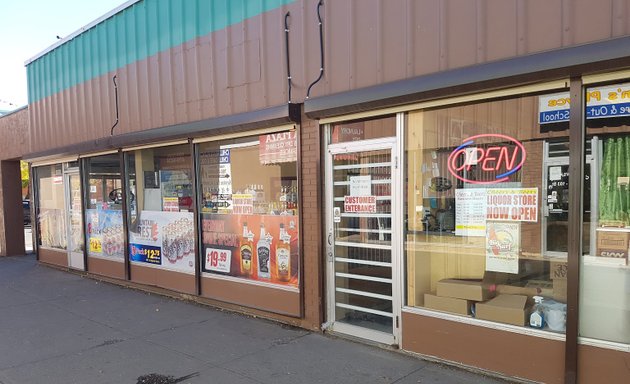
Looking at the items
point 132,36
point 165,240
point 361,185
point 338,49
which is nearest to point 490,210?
point 361,185

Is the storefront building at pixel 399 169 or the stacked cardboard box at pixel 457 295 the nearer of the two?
the storefront building at pixel 399 169

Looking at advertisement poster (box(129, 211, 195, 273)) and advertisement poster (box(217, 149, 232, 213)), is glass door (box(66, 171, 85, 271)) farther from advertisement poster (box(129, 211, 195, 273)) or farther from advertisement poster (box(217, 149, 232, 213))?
advertisement poster (box(217, 149, 232, 213))

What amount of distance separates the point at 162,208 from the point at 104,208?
220 centimetres

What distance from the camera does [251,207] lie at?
6.73 m

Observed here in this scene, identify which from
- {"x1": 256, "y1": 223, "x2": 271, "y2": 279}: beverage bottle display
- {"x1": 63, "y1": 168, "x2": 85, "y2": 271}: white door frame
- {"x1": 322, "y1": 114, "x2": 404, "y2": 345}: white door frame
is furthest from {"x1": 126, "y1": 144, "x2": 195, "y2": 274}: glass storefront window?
{"x1": 322, "y1": 114, "x2": 404, "y2": 345}: white door frame

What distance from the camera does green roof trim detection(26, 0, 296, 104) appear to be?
6660mm

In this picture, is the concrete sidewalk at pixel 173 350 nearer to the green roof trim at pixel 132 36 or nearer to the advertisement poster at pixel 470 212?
the advertisement poster at pixel 470 212

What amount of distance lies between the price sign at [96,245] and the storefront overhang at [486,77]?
650 cm

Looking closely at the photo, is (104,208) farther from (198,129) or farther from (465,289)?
(465,289)

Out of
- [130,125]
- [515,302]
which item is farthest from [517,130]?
[130,125]

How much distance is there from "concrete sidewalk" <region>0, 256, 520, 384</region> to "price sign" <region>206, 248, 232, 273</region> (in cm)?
63

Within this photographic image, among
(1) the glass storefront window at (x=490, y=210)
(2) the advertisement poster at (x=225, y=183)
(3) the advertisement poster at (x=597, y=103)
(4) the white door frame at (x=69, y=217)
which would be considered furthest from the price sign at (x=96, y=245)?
(3) the advertisement poster at (x=597, y=103)

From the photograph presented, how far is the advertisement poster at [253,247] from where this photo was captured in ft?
20.1

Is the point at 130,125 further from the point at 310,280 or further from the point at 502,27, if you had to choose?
the point at 502,27
